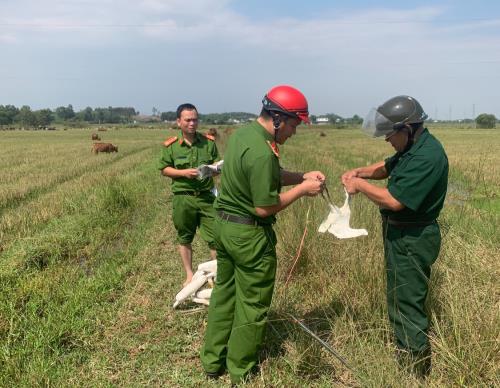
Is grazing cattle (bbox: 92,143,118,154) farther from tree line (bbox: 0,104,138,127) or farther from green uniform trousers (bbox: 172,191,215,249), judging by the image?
tree line (bbox: 0,104,138,127)

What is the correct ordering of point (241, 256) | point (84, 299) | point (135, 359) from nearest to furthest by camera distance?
point (241, 256) → point (135, 359) → point (84, 299)

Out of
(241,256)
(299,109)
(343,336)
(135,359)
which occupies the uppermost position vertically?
(299,109)

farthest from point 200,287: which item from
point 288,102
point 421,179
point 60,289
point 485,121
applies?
point 485,121

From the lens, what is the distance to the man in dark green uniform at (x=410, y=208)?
2699 mm

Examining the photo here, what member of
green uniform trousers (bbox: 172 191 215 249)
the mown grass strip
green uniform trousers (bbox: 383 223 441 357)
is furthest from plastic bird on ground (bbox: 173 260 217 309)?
green uniform trousers (bbox: 383 223 441 357)

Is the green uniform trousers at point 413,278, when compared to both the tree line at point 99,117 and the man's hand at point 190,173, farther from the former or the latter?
the tree line at point 99,117

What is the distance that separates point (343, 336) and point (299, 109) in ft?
6.02

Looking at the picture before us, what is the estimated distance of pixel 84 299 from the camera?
174 inches

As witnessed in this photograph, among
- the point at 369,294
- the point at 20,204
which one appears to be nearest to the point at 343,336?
the point at 369,294

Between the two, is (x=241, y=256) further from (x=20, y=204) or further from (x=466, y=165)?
(x=466, y=165)

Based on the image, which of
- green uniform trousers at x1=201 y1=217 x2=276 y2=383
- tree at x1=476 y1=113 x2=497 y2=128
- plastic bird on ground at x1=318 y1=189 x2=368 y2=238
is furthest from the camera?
tree at x1=476 y1=113 x2=497 y2=128

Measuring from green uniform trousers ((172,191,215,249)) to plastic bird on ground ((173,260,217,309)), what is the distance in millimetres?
284

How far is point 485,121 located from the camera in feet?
278

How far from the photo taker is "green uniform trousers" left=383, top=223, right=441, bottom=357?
288 cm
